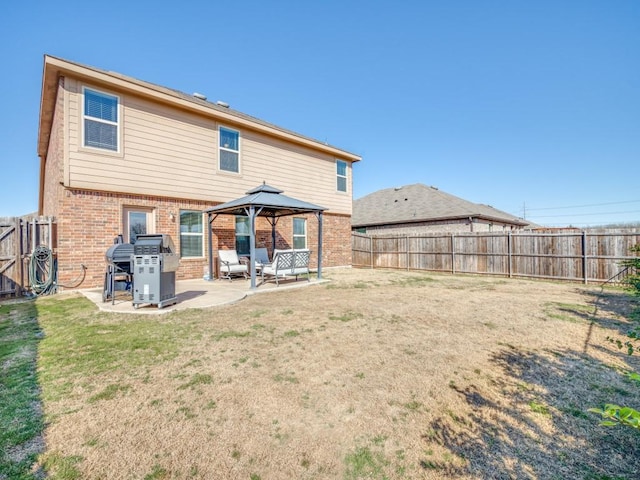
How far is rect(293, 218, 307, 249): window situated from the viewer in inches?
508

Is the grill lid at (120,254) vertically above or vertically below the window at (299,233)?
below

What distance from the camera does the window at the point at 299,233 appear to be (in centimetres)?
1290

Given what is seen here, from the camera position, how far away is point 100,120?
804 cm

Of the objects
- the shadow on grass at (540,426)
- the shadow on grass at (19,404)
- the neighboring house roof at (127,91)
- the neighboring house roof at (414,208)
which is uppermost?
the neighboring house roof at (127,91)

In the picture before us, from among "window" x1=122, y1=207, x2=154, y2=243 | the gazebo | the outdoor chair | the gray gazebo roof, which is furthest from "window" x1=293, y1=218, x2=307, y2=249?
"window" x1=122, y1=207, x2=154, y2=243

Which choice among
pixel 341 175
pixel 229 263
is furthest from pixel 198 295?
pixel 341 175

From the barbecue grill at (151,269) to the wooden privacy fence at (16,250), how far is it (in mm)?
4176

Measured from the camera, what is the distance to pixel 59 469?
70.1 inches

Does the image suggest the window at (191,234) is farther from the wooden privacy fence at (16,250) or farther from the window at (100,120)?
the wooden privacy fence at (16,250)

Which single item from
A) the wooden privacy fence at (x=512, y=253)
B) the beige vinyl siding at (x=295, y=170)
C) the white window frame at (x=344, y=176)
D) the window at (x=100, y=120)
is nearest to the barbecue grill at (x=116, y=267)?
the window at (x=100, y=120)

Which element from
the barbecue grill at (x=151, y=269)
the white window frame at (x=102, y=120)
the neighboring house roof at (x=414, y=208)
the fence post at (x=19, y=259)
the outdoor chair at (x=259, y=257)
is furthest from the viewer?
the neighboring house roof at (x=414, y=208)

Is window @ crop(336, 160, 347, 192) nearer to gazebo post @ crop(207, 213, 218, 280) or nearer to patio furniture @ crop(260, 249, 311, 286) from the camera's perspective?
patio furniture @ crop(260, 249, 311, 286)

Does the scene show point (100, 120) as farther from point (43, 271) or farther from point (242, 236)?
point (242, 236)

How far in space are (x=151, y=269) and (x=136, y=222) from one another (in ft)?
13.4
